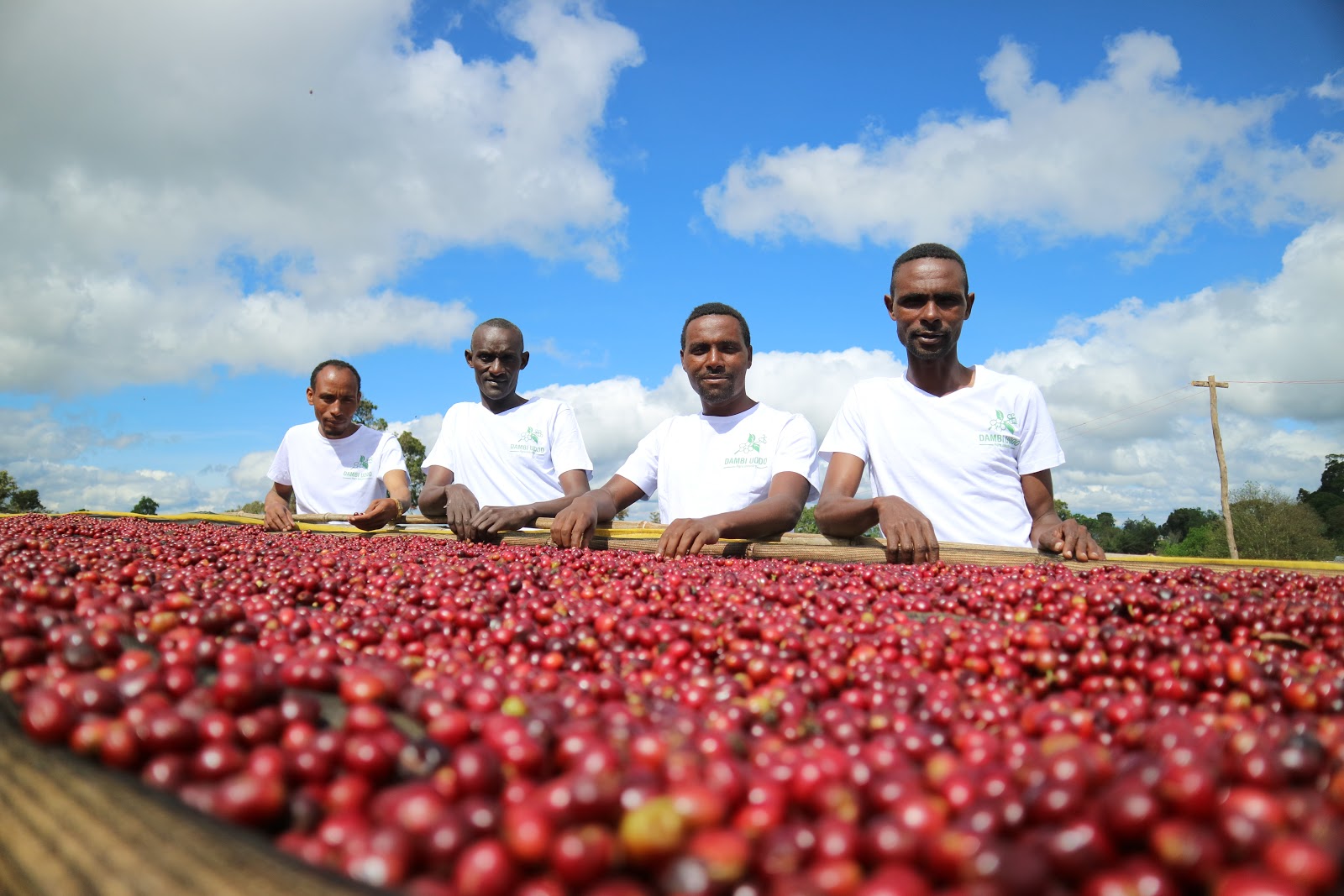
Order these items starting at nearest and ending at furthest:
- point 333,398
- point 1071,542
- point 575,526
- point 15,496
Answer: point 1071,542
point 575,526
point 333,398
point 15,496

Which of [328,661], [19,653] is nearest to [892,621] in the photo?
[328,661]

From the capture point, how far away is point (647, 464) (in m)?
6.70

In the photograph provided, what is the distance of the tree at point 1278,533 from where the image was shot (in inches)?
2459

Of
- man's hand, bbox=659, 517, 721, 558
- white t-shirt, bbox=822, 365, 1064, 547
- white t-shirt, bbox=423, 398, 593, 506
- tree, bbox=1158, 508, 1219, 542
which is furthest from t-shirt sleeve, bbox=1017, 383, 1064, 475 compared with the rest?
tree, bbox=1158, 508, 1219, 542

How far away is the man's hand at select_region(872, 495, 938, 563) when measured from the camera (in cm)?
421

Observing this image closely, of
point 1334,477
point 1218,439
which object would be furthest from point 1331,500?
point 1218,439

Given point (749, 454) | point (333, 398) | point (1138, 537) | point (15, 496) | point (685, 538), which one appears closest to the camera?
point (685, 538)

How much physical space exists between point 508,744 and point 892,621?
64.0 inches

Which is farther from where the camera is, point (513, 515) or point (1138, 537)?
point (1138, 537)

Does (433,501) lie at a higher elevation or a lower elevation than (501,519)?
higher

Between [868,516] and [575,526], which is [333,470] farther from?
[868,516]

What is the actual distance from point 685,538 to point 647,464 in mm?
2223

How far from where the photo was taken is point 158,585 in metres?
3.01

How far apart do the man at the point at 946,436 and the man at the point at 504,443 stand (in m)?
3.12
